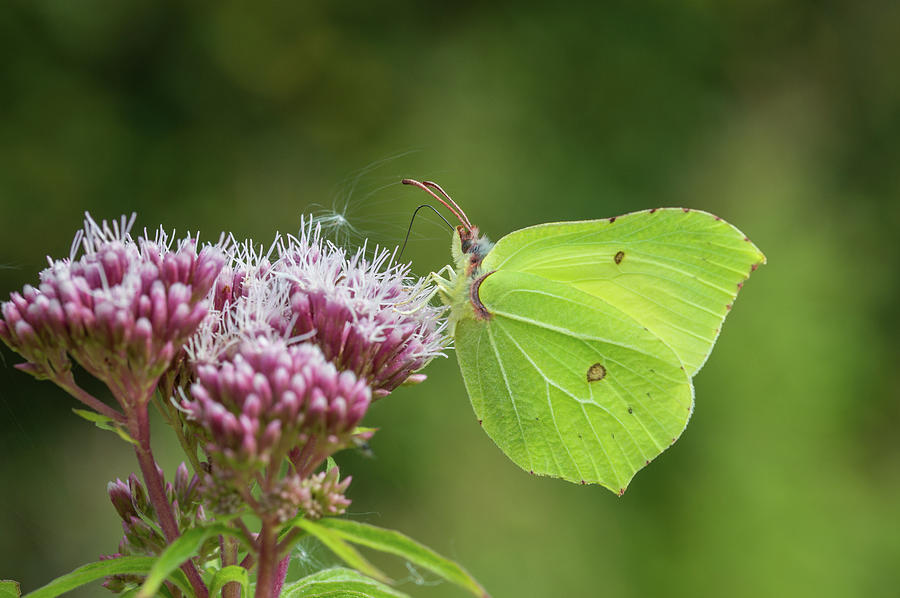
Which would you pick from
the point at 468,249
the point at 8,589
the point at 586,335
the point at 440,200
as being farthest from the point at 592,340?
the point at 8,589

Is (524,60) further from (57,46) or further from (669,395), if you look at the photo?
(669,395)

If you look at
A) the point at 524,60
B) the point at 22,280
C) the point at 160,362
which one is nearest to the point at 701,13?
the point at 524,60

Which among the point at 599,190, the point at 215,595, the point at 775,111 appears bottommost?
the point at 215,595

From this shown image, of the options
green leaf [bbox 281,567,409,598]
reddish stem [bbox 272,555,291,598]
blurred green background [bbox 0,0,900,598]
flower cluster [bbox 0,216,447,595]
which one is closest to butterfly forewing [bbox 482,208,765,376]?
flower cluster [bbox 0,216,447,595]

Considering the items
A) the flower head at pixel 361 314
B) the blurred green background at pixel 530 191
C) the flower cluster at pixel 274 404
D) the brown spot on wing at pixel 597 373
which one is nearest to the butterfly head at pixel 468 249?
the flower head at pixel 361 314

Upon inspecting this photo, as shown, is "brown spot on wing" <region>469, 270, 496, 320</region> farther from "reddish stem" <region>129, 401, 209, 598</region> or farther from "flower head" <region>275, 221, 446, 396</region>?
"reddish stem" <region>129, 401, 209, 598</region>

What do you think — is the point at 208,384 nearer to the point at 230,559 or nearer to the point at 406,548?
the point at 230,559

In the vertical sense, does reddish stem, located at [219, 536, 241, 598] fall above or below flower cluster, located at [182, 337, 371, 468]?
below
